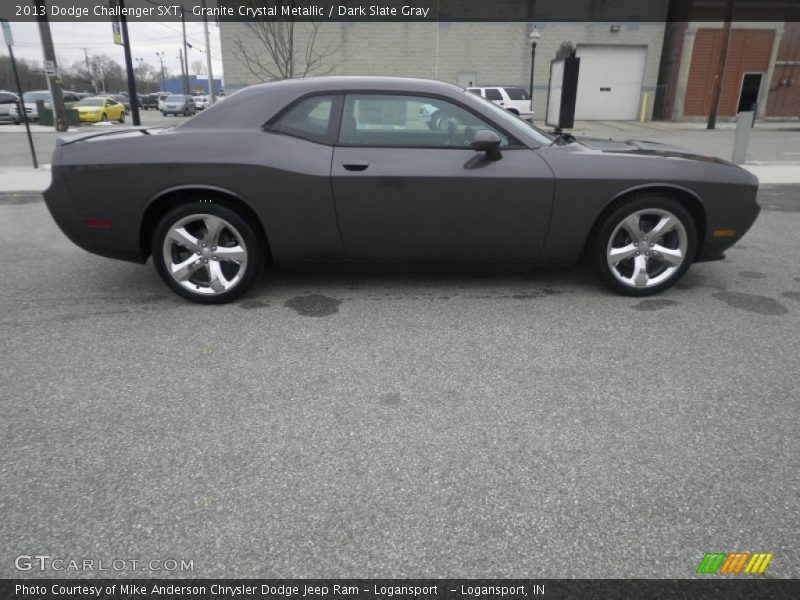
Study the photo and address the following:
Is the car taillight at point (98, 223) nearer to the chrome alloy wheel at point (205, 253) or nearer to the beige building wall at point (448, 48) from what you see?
the chrome alloy wheel at point (205, 253)

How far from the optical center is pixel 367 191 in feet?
12.7

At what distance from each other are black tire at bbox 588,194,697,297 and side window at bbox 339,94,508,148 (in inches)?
37.5

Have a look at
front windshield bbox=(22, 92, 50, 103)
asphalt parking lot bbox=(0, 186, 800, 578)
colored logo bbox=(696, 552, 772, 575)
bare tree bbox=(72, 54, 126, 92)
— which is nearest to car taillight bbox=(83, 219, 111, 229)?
asphalt parking lot bbox=(0, 186, 800, 578)

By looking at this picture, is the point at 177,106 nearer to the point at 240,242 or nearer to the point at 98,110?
the point at 98,110

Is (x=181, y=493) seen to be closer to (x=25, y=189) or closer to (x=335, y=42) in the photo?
(x=25, y=189)

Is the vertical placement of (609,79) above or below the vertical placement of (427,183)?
above

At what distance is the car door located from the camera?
3.87 meters

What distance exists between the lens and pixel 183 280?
4.04 metres

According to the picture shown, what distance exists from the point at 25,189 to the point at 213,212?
22.8 feet

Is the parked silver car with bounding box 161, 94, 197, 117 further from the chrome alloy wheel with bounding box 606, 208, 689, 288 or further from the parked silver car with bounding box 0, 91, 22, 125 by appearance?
the chrome alloy wheel with bounding box 606, 208, 689, 288

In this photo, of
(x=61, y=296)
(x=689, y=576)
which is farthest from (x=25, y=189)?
(x=689, y=576)

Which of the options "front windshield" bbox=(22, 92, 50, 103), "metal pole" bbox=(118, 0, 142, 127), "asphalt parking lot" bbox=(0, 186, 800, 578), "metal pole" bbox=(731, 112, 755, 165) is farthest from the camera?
"front windshield" bbox=(22, 92, 50, 103)

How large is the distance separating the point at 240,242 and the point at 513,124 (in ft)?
6.90

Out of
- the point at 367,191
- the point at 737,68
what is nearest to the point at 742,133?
the point at 367,191
